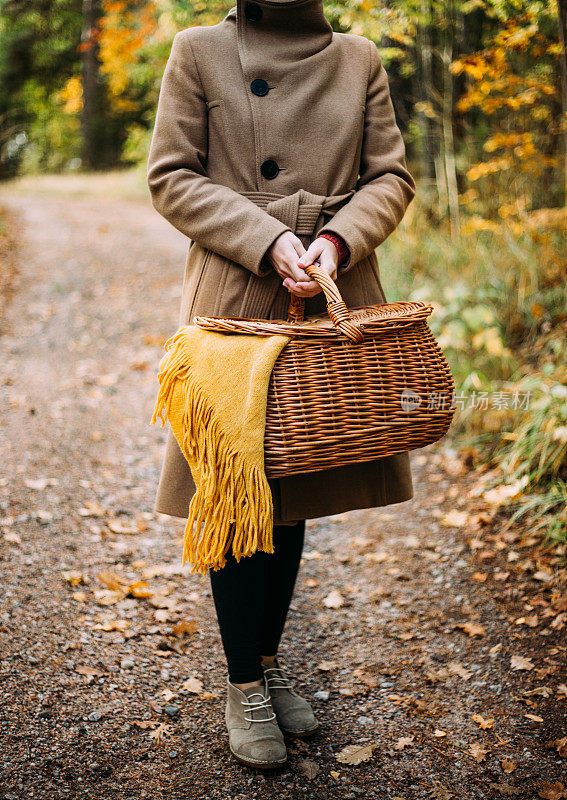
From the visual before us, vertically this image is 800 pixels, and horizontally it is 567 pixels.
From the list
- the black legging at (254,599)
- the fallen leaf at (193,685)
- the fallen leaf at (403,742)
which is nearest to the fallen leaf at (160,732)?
the fallen leaf at (193,685)

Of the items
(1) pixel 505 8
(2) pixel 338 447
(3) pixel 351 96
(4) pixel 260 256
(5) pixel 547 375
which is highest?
(1) pixel 505 8

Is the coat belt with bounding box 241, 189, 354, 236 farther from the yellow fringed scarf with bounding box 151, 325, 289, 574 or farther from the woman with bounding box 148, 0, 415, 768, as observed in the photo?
the yellow fringed scarf with bounding box 151, 325, 289, 574

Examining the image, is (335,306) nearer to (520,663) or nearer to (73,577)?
(520,663)

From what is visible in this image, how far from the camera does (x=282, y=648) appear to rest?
2.40 meters

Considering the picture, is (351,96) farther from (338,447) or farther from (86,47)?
(86,47)

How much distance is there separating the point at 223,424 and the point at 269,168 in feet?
2.19

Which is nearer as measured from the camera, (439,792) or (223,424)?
(223,424)

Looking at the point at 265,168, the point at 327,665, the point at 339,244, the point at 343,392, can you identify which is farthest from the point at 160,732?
the point at 265,168

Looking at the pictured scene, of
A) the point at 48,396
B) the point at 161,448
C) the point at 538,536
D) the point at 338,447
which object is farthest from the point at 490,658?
the point at 48,396

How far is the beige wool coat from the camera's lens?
64.1 inches

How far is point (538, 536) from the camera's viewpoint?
2.90 m

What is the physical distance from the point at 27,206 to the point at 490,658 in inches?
438

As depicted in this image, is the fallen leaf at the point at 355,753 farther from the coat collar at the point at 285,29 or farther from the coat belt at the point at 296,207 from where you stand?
the coat collar at the point at 285,29

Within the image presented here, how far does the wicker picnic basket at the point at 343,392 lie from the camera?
1.42 m
